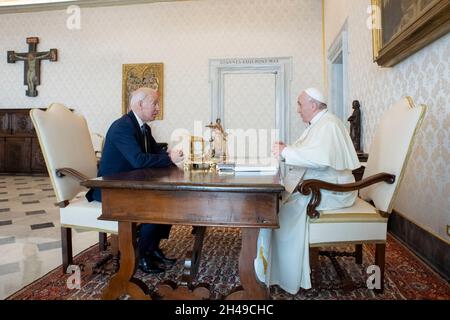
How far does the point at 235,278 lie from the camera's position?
7.48 feet

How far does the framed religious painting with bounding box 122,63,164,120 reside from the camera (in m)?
7.67

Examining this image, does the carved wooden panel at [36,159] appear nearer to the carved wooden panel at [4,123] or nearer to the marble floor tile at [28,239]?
the carved wooden panel at [4,123]

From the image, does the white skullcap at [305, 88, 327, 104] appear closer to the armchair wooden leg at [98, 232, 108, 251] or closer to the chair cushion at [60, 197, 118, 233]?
the chair cushion at [60, 197, 118, 233]

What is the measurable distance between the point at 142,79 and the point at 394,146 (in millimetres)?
6722

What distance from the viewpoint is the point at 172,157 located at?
220cm

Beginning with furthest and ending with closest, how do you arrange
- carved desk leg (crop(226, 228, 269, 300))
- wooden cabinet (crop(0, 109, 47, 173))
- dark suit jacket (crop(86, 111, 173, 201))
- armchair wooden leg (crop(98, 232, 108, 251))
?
1. wooden cabinet (crop(0, 109, 47, 173))
2. armchair wooden leg (crop(98, 232, 108, 251))
3. dark suit jacket (crop(86, 111, 173, 201))
4. carved desk leg (crop(226, 228, 269, 300))

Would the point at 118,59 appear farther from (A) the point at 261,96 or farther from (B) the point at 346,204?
(B) the point at 346,204

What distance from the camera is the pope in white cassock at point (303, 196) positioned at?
6.61 feet

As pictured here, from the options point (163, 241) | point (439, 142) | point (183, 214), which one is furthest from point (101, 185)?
point (439, 142)

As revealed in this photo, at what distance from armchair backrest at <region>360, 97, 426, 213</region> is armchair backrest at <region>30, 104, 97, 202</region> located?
2.09 meters

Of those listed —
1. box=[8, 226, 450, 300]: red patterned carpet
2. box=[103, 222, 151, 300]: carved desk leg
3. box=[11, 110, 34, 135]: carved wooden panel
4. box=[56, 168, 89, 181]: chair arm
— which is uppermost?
box=[11, 110, 34, 135]: carved wooden panel

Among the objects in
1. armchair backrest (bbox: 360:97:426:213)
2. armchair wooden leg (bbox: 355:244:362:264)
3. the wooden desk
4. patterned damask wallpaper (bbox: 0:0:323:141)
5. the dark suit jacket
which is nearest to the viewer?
the wooden desk

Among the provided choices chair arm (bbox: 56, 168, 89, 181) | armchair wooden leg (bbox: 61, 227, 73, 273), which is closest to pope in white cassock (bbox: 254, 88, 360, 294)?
chair arm (bbox: 56, 168, 89, 181)
